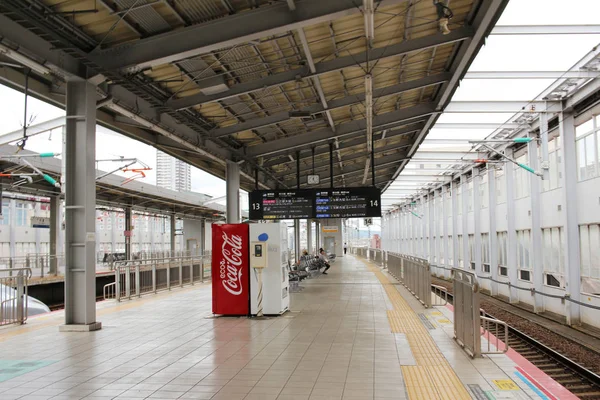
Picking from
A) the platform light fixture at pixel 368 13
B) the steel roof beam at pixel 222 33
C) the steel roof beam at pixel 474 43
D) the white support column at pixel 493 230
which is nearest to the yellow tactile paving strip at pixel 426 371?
the platform light fixture at pixel 368 13

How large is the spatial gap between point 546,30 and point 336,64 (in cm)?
417

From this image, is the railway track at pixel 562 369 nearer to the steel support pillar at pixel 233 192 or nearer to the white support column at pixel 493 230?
the steel support pillar at pixel 233 192

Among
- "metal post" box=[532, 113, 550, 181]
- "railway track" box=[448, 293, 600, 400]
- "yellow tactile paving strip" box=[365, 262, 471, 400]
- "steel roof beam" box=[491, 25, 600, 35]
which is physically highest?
"steel roof beam" box=[491, 25, 600, 35]

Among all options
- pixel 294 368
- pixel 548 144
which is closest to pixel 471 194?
pixel 548 144

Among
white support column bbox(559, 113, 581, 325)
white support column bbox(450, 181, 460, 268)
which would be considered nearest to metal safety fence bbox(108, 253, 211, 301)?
white support column bbox(559, 113, 581, 325)

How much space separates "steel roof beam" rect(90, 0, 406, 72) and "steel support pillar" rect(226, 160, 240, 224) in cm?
786

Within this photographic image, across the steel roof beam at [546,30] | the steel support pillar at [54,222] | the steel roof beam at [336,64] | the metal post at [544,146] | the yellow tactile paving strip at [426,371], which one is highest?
the steel roof beam at [546,30]

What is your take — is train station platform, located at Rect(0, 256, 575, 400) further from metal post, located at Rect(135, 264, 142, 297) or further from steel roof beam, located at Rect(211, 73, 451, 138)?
steel roof beam, located at Rect(211, 73, 451, 138)

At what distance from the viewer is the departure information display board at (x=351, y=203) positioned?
16.5 meters

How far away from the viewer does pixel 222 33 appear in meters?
8.04

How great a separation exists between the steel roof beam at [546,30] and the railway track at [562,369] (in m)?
6.09

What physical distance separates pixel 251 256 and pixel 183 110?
3769 mm

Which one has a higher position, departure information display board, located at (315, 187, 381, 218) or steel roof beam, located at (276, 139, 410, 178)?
steel roof beam, located at (276, 139, 410, 178)

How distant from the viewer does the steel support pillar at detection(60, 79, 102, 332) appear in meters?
9.08
